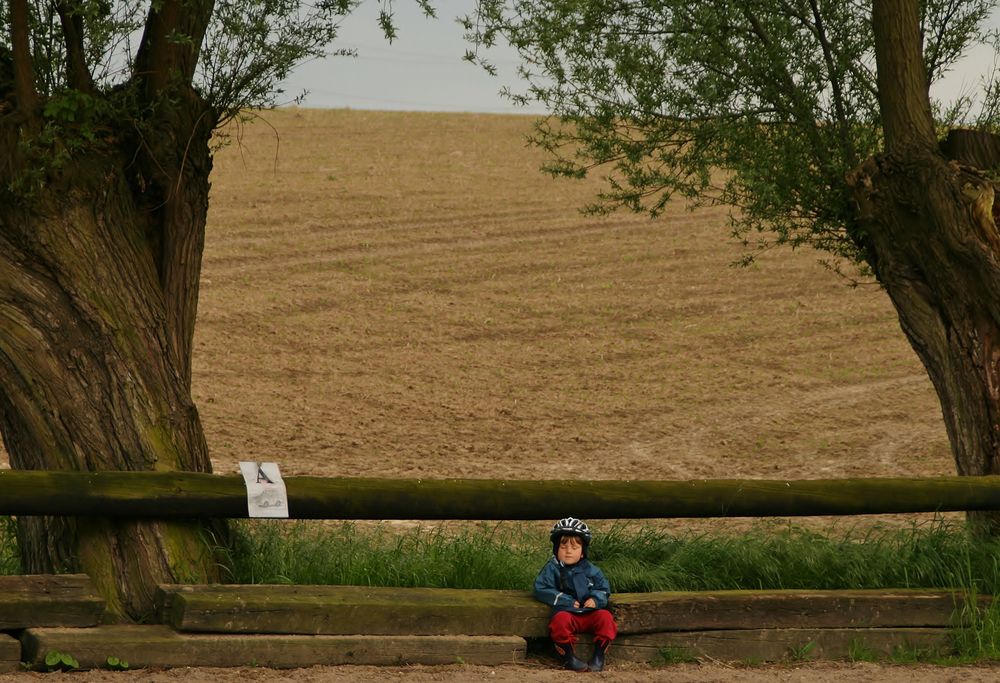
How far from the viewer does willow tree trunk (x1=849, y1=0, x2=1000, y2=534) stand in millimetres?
7590

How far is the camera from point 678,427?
57.4ft

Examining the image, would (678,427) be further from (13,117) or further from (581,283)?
(13,117)

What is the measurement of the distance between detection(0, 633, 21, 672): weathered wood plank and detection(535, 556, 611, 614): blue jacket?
8.05 ft

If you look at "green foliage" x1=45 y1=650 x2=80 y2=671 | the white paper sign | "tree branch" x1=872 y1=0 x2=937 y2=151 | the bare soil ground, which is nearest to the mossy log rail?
the white paper sign

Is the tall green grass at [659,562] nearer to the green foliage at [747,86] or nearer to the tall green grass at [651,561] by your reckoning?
the tall green grass at [651,561]

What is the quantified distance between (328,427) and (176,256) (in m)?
9.54

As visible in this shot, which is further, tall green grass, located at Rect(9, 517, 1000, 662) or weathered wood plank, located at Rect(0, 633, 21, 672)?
tall green grass, located at Rect(9, 517, 1000, 662)

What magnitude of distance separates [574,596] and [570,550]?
0.23 meters

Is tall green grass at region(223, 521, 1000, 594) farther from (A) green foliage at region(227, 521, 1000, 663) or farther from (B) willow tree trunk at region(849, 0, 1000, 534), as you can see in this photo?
(B) willow tree trunk at region(849, 0, 1000, 534)

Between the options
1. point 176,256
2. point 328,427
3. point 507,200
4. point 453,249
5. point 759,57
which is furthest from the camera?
point 507,200

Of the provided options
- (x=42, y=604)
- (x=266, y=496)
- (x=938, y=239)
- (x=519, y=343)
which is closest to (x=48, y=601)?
(x=42, y=604)

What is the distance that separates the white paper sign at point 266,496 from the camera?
6074 millimetres

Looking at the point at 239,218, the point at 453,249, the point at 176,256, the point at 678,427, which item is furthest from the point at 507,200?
the point at 176,256

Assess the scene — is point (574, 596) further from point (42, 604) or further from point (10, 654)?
point (10, 654)
